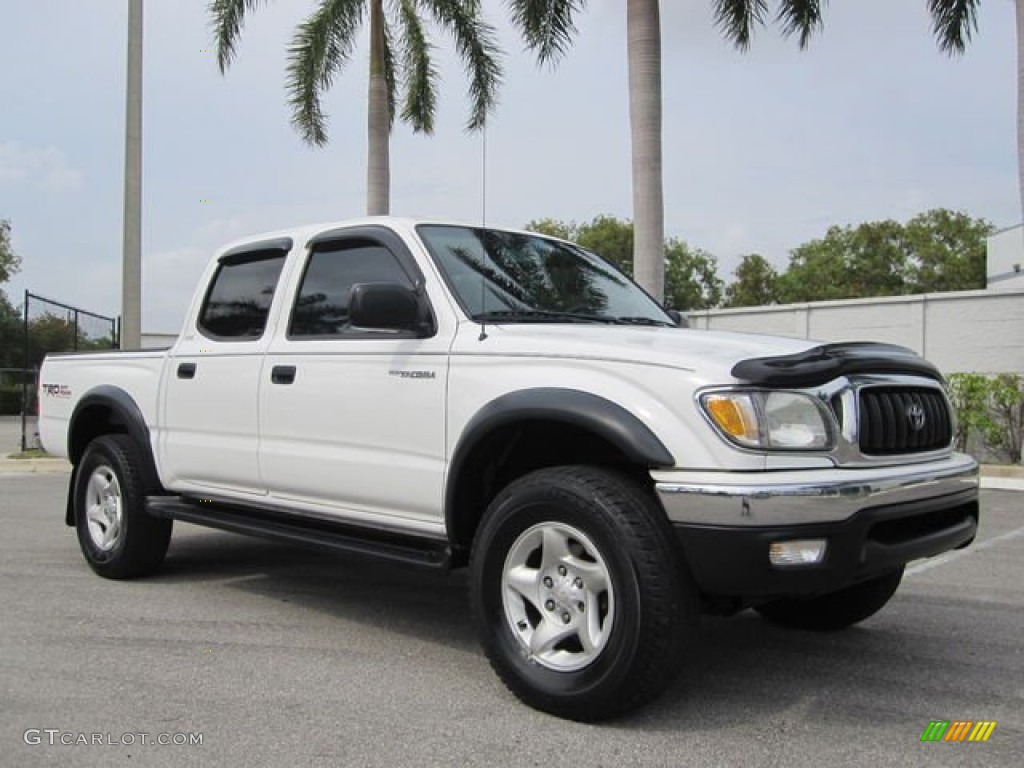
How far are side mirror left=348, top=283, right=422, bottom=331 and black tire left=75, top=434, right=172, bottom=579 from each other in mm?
2390

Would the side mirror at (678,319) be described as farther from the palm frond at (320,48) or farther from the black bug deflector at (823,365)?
the palm frond at (320,48)

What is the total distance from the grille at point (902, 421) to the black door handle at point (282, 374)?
2656 millimetres

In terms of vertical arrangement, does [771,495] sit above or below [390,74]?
below

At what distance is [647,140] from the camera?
12.7 metres

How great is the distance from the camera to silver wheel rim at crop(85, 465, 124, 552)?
608cm

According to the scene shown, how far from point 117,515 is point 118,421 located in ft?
1.88

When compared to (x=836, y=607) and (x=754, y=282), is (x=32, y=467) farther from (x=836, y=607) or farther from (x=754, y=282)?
(x=754, y=282)

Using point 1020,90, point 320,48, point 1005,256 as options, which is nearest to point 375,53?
point 320,48

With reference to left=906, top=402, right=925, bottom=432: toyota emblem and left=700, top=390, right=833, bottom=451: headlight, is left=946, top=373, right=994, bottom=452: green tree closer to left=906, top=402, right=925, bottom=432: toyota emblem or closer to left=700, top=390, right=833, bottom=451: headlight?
left=906, top=402, right=925, bottom=432: toyota emblem

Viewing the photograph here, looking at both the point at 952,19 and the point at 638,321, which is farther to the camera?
the point at 952,19

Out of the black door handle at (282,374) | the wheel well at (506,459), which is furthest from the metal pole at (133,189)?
the wheel well at (506,459)

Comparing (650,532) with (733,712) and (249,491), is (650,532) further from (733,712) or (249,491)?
(249,491)

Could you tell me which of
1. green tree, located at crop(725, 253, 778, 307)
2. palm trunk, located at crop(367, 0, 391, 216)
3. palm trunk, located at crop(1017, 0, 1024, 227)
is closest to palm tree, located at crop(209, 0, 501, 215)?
palm trunk, located at crop(367, 0, 391, 216)

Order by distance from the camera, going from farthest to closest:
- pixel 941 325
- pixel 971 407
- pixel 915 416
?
pixel 941 325, pixel 971 407, pixel 915 416
